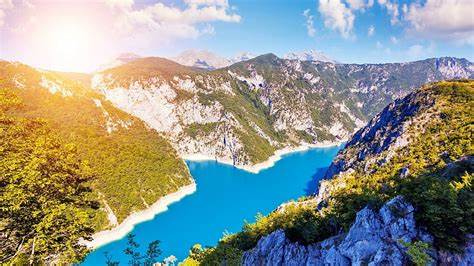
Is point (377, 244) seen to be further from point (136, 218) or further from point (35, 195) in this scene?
point (136, 218)

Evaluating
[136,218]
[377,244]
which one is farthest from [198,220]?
[377,244]

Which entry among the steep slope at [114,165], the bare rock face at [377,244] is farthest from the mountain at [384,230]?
the steep slope at [114,165]

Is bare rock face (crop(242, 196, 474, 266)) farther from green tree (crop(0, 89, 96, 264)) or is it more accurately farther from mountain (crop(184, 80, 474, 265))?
green tree (crop(0, 89, 96, 264))

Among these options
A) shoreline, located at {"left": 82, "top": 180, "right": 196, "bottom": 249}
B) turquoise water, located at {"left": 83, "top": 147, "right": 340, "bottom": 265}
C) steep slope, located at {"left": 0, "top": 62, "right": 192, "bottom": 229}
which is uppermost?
steep slope, located at {"left": 0, "top": 62, "right": 192, "bottom": 229}

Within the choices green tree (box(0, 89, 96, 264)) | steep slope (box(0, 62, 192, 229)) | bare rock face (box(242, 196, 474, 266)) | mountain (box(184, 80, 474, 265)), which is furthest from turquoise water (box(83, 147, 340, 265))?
green tree (box(0, 89, 96, 264))

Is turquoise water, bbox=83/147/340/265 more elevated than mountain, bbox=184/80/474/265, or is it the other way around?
mountain, bbox=184/80/474/265

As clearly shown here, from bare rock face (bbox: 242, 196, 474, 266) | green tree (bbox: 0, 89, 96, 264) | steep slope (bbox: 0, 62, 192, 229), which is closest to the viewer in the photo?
green tree (bbox: 0, 89, 96, 264)

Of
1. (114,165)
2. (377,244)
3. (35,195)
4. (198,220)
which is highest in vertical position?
(35,195)
